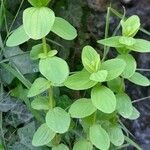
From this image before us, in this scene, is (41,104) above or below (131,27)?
below

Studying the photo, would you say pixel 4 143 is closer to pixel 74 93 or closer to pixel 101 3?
pixel 74 93

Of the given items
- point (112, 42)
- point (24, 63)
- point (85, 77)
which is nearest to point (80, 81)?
point (85, 77)

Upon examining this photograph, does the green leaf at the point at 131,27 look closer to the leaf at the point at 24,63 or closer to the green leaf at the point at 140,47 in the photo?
the green leaf at the point at 140,47

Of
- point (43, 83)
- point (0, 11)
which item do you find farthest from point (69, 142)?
point (0, 11)

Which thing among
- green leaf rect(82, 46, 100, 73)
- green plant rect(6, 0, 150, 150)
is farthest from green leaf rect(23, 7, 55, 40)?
green leaf rect(82, 46, 100, 73)

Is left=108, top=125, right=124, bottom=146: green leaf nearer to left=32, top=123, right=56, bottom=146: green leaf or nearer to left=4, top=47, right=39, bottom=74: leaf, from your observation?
left=32, top=123, right=56, bottom=146: green leaf

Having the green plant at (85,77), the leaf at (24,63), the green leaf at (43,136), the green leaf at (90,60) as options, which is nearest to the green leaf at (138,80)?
the green plant at (85,77)

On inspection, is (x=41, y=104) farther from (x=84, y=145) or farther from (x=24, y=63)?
(x=24, y=63)
